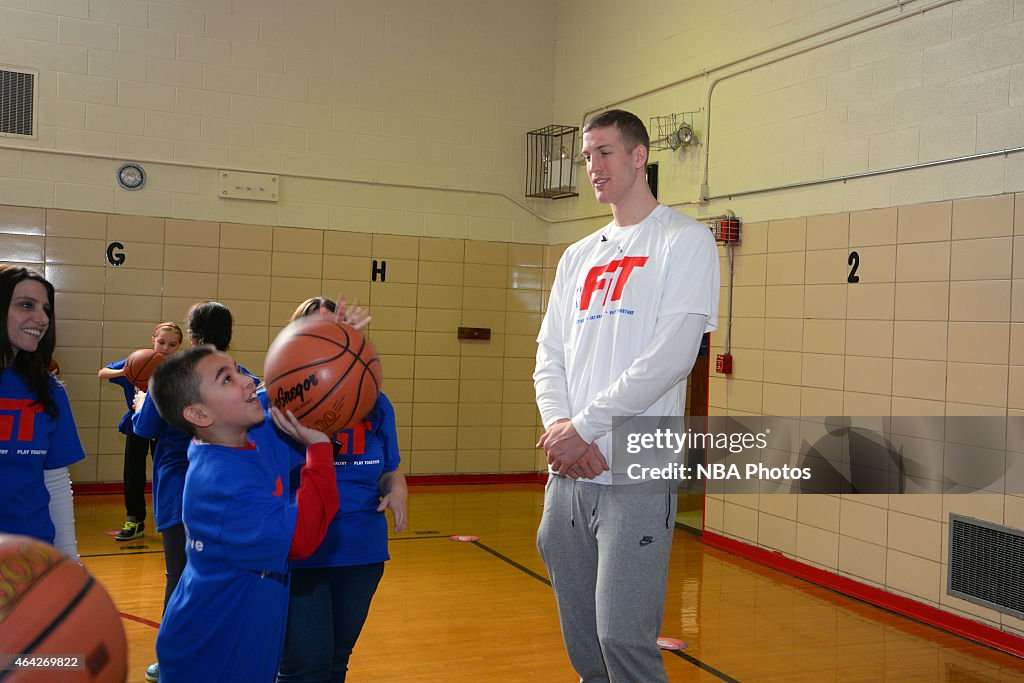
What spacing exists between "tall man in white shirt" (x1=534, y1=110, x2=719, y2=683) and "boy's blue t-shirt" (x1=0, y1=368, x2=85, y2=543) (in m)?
1.42

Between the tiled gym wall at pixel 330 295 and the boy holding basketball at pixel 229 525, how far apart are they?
207 inches

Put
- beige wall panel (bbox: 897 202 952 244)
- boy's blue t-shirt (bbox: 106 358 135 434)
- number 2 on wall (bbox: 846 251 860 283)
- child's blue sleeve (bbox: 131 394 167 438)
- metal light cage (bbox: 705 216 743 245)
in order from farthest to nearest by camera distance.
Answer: metal light cage (bbox: 705 216 743 245), number 2 on wall (bbox: 846 251 860 283), boy's blue t-shirt (bbox: 106 358 135 434), beige wall panel (bbox: 897 202 952 244), child's blue sleeve (bbox: 131 394 167 438)

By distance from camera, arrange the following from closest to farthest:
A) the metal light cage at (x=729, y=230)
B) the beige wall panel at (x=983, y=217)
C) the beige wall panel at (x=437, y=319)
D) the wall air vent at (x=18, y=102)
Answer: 1. the beige wall panel at (x=983, y=217)
2. the metal light cage at (x=729, y=230)
3. the wall air vent at (x=18, y=102)
4. the beige wall panel at (x=437, y=319)

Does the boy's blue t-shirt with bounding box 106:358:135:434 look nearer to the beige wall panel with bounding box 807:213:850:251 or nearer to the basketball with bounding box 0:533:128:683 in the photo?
the basketball with bounding box 0:533:128:683

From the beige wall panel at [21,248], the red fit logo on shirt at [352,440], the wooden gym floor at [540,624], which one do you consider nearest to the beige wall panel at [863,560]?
the wooden gym floor at [540,624]

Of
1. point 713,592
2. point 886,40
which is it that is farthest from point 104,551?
point 886,40

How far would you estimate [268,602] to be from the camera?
1.90 metres

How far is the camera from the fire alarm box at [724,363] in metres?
5.64

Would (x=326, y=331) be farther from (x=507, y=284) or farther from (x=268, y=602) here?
(x=507, y=284)

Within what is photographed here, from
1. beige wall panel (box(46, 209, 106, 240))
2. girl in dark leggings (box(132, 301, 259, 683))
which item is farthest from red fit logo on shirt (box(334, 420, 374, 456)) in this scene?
beige wall panel (box(46, 209, 106, 240))

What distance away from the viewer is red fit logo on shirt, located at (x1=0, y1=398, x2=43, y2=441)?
2416 millimetres

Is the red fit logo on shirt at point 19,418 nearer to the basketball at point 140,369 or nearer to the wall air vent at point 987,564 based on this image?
the basketball at point 140,369

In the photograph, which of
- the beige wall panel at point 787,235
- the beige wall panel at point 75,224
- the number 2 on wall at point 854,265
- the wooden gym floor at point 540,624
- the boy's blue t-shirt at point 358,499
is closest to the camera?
the boy's blue t-shirt at point 358,499

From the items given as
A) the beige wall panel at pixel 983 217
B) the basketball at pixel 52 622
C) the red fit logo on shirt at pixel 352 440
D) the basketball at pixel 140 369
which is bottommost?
the basketball at pixel 52 622
